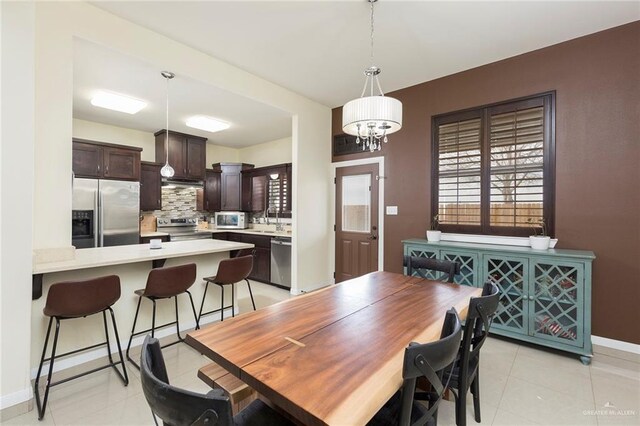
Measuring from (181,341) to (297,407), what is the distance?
246 cm

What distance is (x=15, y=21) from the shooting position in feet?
6.19

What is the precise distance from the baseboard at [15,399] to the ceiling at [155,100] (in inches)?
109

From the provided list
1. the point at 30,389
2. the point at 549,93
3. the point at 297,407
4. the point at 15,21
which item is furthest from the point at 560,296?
the point at 15,21

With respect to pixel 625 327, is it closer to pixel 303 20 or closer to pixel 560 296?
pixel 560 296

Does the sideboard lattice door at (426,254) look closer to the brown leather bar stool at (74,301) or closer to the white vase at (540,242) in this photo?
the white vase at (540,242)

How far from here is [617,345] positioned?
2.71 meters

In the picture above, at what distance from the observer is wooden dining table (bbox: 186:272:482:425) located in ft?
3.05

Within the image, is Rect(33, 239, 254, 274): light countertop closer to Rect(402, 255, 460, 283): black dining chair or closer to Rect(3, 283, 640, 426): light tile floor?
Rect(3, 283, 640, 426): light tile floor

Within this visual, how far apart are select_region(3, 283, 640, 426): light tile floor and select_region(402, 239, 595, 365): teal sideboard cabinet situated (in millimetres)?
192

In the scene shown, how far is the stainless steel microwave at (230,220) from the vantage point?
6160mm

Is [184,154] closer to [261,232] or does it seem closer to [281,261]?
[261,232]

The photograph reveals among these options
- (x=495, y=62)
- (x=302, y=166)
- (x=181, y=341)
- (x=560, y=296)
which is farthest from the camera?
(x=302, y=166)

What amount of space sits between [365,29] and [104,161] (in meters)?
4.24

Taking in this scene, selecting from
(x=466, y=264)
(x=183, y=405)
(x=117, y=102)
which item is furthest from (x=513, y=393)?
(x=117, y=102)
